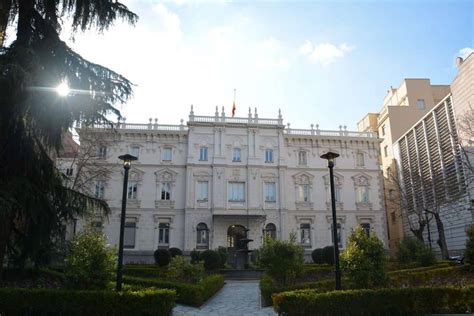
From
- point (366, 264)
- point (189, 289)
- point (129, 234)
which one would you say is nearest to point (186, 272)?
point (189, 289)

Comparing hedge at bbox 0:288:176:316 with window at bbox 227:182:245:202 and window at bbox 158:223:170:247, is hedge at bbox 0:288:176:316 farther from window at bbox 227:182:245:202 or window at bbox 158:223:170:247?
window at bbox 227:182:245:202

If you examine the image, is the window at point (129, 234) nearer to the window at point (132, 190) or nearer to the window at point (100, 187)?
the window at point (132, 190)

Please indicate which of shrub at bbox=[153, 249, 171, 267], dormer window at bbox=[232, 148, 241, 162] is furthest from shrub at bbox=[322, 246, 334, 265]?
dormer window at bbox=[232, 148, 241, 162]

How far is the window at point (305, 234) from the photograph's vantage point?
35.5 metres

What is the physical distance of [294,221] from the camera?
35.6 meters

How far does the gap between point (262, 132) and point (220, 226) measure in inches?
387

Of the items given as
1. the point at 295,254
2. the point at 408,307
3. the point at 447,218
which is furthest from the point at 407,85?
the point at 408,307

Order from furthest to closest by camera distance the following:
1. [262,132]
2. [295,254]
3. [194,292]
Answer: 1. [262,132]
2. [295,254]
3. [194,292]

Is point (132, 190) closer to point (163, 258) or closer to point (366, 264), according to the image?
point (163, 258)

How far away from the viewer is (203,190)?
115 feet

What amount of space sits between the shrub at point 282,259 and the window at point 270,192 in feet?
65.4

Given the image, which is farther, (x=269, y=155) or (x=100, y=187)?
(x=269, y=155)

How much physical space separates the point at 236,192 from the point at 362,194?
12.5m

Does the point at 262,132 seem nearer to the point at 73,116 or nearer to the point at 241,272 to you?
the point at 241,272
